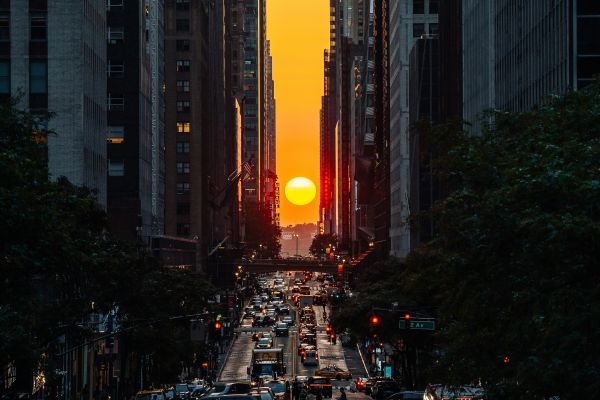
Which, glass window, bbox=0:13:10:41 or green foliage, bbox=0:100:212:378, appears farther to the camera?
glass window, bbox=0:13:10:41

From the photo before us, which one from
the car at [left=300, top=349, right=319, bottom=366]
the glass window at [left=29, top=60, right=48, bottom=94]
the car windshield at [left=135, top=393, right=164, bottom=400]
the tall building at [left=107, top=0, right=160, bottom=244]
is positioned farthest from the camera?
the tall building at [left=107, top=0, right=160, bottom=244]

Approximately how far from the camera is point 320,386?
94750mm

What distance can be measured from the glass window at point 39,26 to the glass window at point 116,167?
49.6 meters

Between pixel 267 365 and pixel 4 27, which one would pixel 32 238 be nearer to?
pixel 4 27

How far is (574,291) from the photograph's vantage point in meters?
34.5

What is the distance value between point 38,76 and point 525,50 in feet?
105

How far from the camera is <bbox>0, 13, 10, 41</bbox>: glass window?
92188 mm

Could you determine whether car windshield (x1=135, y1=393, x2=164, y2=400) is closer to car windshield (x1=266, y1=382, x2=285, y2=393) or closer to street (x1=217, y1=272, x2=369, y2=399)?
car windshield (x1=266, y1=382, x2=285, y2=393)

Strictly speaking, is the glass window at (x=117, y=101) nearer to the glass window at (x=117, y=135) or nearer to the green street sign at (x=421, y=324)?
the glass window at (x=117, y=135)

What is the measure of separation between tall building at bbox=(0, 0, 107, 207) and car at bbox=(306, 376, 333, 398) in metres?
19.3

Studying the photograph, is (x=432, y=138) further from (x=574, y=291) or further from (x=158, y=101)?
(x=158, y=101)

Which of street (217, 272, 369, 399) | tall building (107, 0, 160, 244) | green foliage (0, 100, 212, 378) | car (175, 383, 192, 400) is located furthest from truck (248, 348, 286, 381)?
green foliage (0, 100, 212, 378)

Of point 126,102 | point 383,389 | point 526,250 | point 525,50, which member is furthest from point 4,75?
point 526,250

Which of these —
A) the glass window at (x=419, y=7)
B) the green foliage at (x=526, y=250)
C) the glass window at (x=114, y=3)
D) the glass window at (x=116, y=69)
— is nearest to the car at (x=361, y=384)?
the green foliage at (x=526, y=250)
